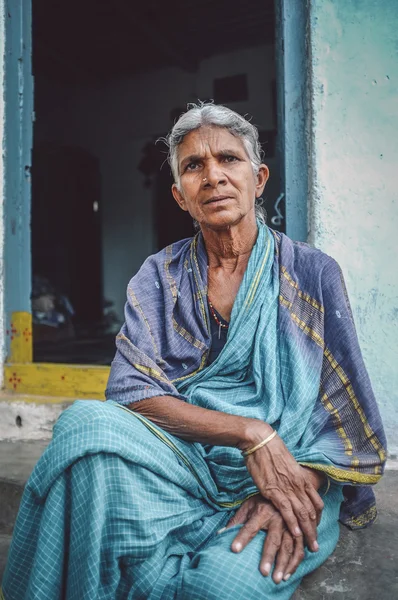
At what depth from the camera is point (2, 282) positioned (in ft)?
9.77

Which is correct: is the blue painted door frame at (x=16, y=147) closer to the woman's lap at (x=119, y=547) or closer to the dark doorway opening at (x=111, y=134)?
the woman's lap at (x=119, y=547)

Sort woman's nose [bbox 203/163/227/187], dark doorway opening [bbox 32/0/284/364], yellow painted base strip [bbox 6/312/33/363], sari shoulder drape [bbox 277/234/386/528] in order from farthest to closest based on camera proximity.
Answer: dark doorway opening [bbox 32/0/284/364] → yellow painted base strip [bbox 6/312/33/363] → woman's nose [bbox 203/163/227/187] → sari shoulder drape [bbox 277/234/386/528]

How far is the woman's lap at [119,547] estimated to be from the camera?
3.91ft

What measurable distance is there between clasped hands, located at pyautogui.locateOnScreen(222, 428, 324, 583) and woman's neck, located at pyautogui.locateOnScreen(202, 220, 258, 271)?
74cm

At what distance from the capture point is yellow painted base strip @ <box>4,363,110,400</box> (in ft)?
9.46

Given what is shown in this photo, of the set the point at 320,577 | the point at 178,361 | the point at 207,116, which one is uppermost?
the point at 207,116

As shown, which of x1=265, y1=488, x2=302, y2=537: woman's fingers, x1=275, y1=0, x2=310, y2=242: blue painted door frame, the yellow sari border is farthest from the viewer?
x1=275, y1=0, x2=310, y2=242: blue painted door frame

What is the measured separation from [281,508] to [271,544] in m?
0.10

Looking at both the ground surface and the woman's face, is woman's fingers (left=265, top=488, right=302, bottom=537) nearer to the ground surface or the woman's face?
the ground surface

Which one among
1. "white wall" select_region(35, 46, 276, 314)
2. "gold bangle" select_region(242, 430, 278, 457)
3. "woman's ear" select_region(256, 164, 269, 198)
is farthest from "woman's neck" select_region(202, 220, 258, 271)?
"white wall" select_region(35, 46, 276, 314)

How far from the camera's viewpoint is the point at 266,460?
1.36 m

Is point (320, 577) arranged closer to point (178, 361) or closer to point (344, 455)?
point (344, 455)

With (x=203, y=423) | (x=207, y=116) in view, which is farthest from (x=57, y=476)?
(x=207, y=116)

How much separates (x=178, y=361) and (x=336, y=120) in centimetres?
144
